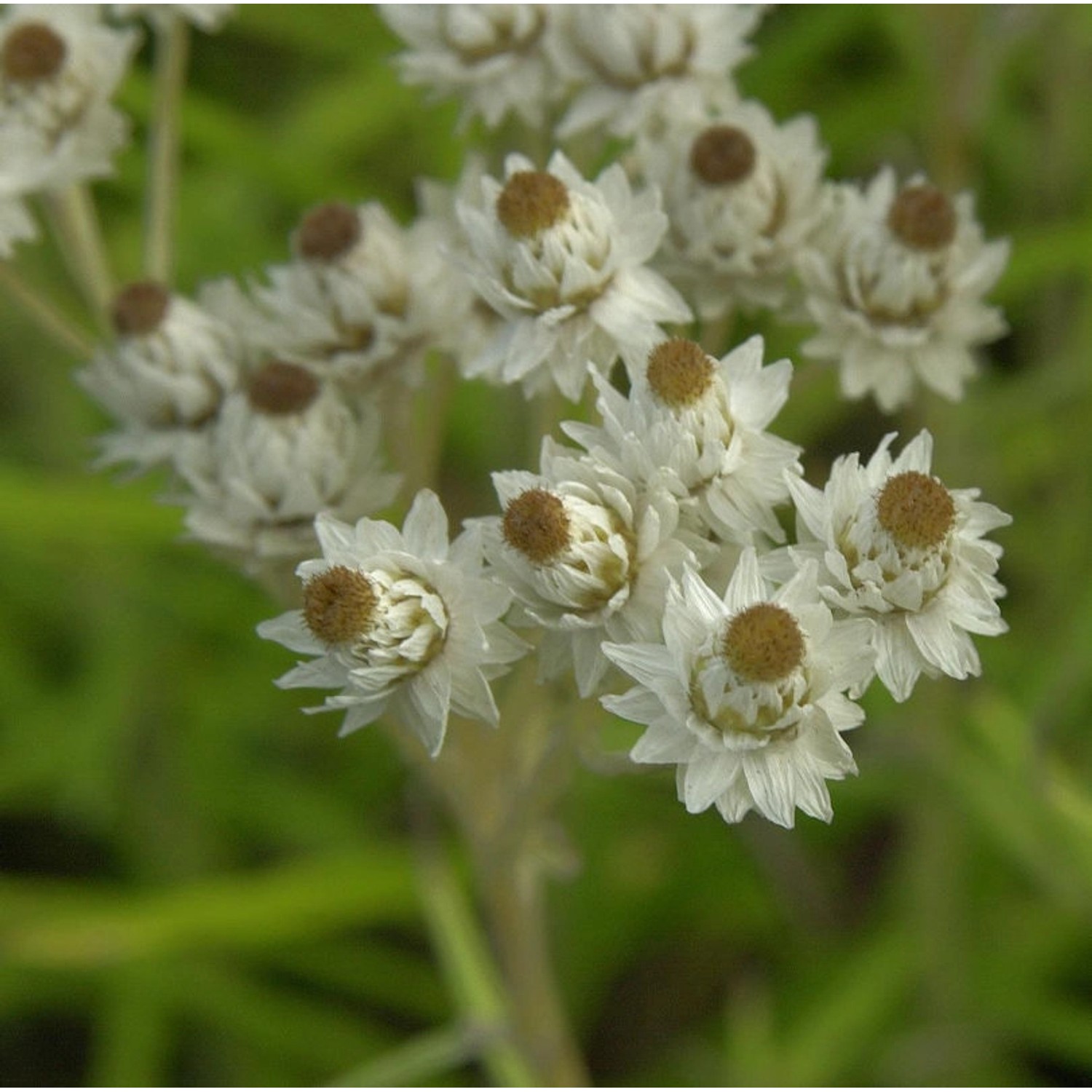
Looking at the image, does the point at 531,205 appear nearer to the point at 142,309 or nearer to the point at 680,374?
the point at 680,374

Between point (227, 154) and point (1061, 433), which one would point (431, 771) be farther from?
point (1061, 433)

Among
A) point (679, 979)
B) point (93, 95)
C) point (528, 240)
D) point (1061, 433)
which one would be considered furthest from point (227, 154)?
point (679, 979)

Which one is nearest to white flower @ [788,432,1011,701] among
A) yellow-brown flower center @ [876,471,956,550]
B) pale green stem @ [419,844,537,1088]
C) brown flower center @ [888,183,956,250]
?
yellow-brown flower center @ [876,471,956,550]

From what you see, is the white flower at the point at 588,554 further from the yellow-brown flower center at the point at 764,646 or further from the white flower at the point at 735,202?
the white flower at the point at 735,202

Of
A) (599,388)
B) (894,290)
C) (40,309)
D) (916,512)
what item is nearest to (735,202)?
(894,290)

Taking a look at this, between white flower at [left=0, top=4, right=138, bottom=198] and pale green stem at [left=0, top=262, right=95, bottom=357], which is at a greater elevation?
white flower at [left=0, top=4, right=138, bottom=198]

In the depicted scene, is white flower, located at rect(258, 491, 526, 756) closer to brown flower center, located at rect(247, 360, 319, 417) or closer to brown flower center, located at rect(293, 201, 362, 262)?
brown flower center, located at rect(247, 360, 319, 417)

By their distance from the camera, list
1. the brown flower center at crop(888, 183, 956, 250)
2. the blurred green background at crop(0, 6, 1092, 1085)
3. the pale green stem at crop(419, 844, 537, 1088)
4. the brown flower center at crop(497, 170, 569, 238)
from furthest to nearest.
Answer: the blurred green background at crop(0, 6, 1092, 1085) → the pale green stem at crop(419, 844, 537, 1088) → the brown flower center at crop(888, 183, 956, 250) → the brown flower center at crop(497, 170, 569, 238)
